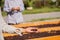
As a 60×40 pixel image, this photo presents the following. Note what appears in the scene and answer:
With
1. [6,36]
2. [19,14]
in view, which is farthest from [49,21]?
[6,36]

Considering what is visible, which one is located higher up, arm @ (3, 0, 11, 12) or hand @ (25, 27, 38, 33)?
arm @ (3, 0, 11, 12)

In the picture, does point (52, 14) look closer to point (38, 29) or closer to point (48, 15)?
point (48, 15)

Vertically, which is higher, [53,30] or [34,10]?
[34,10]

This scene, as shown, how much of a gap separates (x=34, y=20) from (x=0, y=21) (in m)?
0.49

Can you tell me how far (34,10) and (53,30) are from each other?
0.24m

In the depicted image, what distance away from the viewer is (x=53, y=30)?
135cm

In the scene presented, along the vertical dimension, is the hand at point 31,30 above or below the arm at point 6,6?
below

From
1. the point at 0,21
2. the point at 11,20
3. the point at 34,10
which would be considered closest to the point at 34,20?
the point at 34,10

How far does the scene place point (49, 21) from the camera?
1408 mm

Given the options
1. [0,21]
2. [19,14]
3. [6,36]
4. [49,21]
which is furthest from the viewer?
[49,21]

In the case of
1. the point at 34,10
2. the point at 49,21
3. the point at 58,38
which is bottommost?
the point at 58,38

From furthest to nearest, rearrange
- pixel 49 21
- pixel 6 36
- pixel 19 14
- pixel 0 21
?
pixel 49 21
pixel 19 14
pixel 6 36
pixel 0 21

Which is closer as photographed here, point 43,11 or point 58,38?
point 58,38

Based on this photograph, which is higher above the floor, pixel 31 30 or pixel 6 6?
Answer: pixel 6 6
